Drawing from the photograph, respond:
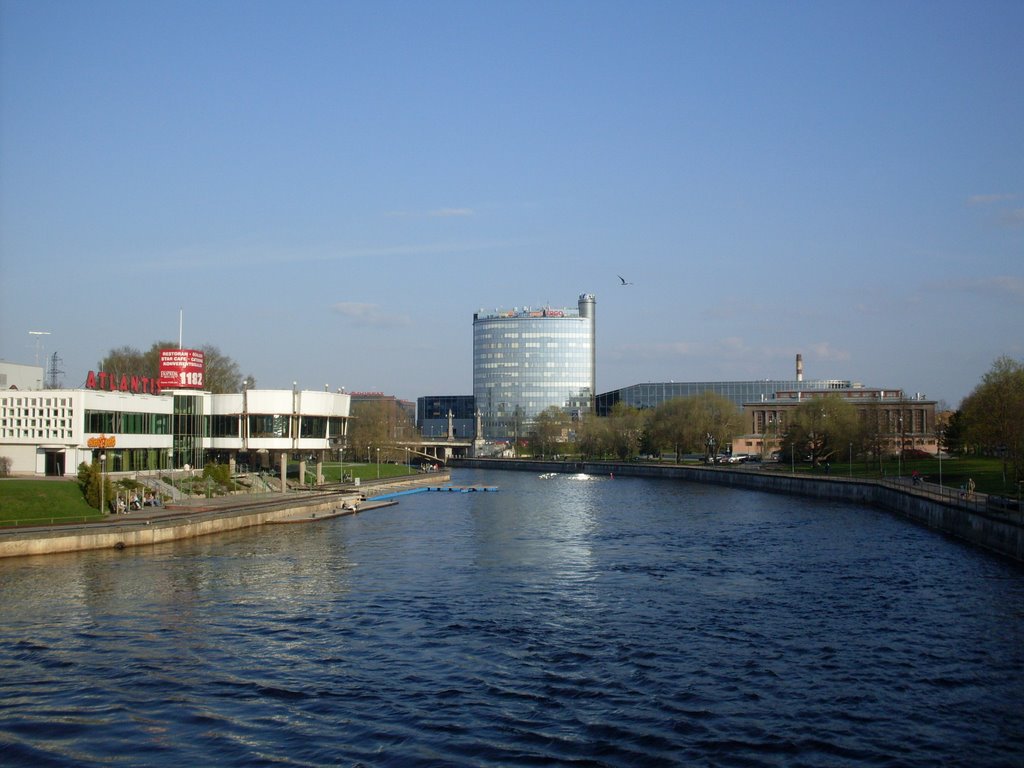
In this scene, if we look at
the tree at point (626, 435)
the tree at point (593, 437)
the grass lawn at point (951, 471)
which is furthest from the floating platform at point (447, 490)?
the tree at point (593, 437)

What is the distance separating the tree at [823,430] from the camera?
119 metres

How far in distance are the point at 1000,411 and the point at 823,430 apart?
4274cm

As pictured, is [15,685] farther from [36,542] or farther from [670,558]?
[670,558]

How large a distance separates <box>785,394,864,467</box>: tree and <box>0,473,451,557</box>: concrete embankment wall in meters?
70.0

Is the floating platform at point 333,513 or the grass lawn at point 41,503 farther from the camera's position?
the floating platform at point 333,513

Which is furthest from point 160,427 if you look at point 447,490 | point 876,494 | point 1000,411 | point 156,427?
point 1000,411

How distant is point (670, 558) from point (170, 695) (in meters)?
32.2

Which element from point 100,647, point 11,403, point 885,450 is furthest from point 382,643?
point 885,450

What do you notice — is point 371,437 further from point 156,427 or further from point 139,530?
point 139,530

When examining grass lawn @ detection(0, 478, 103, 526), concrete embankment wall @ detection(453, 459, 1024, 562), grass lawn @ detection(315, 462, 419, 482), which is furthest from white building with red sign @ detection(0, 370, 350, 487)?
concrete embankment wall @ detection(453, 459, 1024, 562)

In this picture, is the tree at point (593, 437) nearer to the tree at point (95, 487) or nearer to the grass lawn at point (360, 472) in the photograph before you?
the grass lawn at point (360, 472)

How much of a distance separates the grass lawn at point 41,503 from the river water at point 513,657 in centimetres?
632

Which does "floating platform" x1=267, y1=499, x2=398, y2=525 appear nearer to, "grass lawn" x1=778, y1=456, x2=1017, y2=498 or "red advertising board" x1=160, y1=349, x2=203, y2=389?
"red advertising board" x1=160, y1=349, x2=203, y2=389

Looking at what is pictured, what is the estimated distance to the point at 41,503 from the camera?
5962 centimetres
